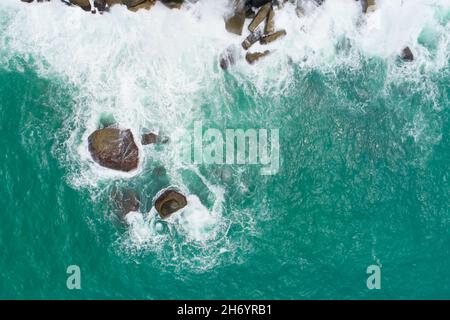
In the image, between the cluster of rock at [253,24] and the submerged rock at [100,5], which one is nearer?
the submerged rock at [100,5]

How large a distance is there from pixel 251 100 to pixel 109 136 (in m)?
12.0

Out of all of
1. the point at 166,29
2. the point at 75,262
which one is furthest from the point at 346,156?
the point at 75,262

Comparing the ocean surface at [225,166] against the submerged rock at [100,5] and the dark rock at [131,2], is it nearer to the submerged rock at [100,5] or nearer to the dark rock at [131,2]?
the submerged rock at [100,5]

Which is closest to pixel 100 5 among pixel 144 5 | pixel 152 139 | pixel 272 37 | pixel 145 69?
pixel 144 5

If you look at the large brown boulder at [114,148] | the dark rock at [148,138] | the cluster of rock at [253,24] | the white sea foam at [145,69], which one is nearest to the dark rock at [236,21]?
the cluster of rock at [253,24]

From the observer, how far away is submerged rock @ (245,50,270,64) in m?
38.8

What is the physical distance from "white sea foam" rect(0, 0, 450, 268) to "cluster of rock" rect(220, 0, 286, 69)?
0.58 metres

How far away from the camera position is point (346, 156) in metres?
39.2

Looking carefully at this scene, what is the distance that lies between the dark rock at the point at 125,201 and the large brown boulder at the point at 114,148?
1.96m

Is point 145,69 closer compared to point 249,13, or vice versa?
point 249,13

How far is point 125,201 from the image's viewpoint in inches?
1500

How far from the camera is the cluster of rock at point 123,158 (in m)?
37.7

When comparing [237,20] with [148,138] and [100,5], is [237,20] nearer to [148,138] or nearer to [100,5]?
[100,5]

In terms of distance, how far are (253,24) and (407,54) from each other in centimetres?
1327
